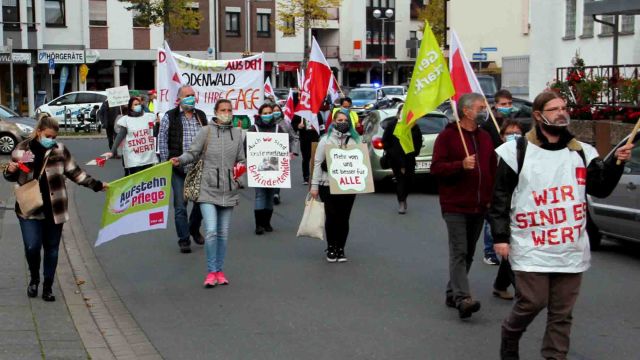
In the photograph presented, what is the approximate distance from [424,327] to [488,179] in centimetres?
130

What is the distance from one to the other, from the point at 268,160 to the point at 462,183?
5513 millimetres

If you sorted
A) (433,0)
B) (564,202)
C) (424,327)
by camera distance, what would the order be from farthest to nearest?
(433,0)
(424,327)
(564,202)

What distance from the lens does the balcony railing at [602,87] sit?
18.9m

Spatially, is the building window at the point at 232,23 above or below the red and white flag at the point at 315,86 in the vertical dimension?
above

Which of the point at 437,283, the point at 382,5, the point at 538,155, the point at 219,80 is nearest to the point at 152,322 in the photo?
the point at 437,283

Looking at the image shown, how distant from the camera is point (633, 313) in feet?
26.3

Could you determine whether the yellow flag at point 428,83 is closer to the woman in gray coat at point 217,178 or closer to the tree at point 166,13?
the woman in gray coat at point 217,178

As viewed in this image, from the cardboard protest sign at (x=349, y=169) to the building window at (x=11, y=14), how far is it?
4289 cm

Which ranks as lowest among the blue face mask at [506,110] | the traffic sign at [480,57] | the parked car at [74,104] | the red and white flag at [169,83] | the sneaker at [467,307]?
the sneaker at [467,307]

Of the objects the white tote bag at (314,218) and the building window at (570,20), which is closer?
the white tote bag at (314,218)

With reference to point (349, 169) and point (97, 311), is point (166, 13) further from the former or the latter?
point (97, 311)

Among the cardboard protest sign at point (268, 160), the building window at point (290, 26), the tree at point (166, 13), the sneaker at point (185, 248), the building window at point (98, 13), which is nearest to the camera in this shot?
the sneaker at point (185, 248)

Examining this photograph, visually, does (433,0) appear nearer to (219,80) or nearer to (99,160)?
(219,80)

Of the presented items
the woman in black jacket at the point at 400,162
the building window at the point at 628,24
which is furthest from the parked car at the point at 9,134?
the building window at the point at 628,24
